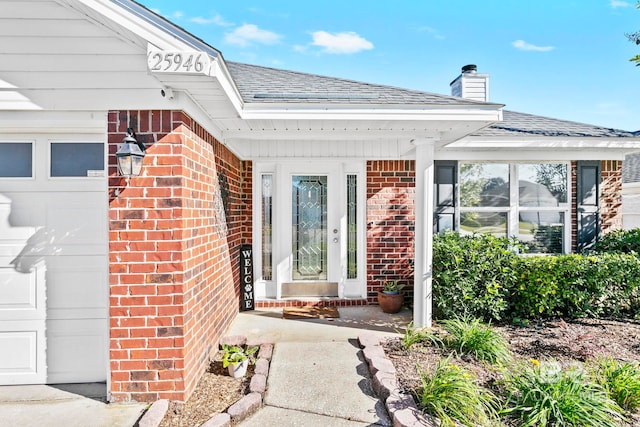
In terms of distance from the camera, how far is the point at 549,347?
156 inches

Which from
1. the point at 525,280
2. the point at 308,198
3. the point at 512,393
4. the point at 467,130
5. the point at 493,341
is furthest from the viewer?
the point at 308,198

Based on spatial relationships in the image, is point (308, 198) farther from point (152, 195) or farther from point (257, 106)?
point (152, 195)

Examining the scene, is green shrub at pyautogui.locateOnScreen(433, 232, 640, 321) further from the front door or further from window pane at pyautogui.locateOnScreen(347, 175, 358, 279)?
the front door

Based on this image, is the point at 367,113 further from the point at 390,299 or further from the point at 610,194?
the point at 610,194

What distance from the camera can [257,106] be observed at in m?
3.63

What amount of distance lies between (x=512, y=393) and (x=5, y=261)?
4.66m

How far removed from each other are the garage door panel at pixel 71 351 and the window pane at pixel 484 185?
562 cm

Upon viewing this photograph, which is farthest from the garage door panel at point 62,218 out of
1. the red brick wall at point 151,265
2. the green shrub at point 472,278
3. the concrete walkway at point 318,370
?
the green shrub at point 472,278

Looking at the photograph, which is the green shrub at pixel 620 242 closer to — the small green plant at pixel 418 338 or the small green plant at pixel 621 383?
the small green plant at pixel 621 383

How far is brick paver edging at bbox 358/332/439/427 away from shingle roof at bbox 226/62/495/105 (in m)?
2.68

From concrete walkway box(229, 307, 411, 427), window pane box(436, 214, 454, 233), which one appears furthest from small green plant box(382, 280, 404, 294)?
window pane box(436, 214, 454, 233)

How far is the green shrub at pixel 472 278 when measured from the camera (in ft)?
14.9

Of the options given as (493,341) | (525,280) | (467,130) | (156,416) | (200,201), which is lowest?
(156,416)

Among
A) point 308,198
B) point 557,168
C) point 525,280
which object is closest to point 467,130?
point 525,280
